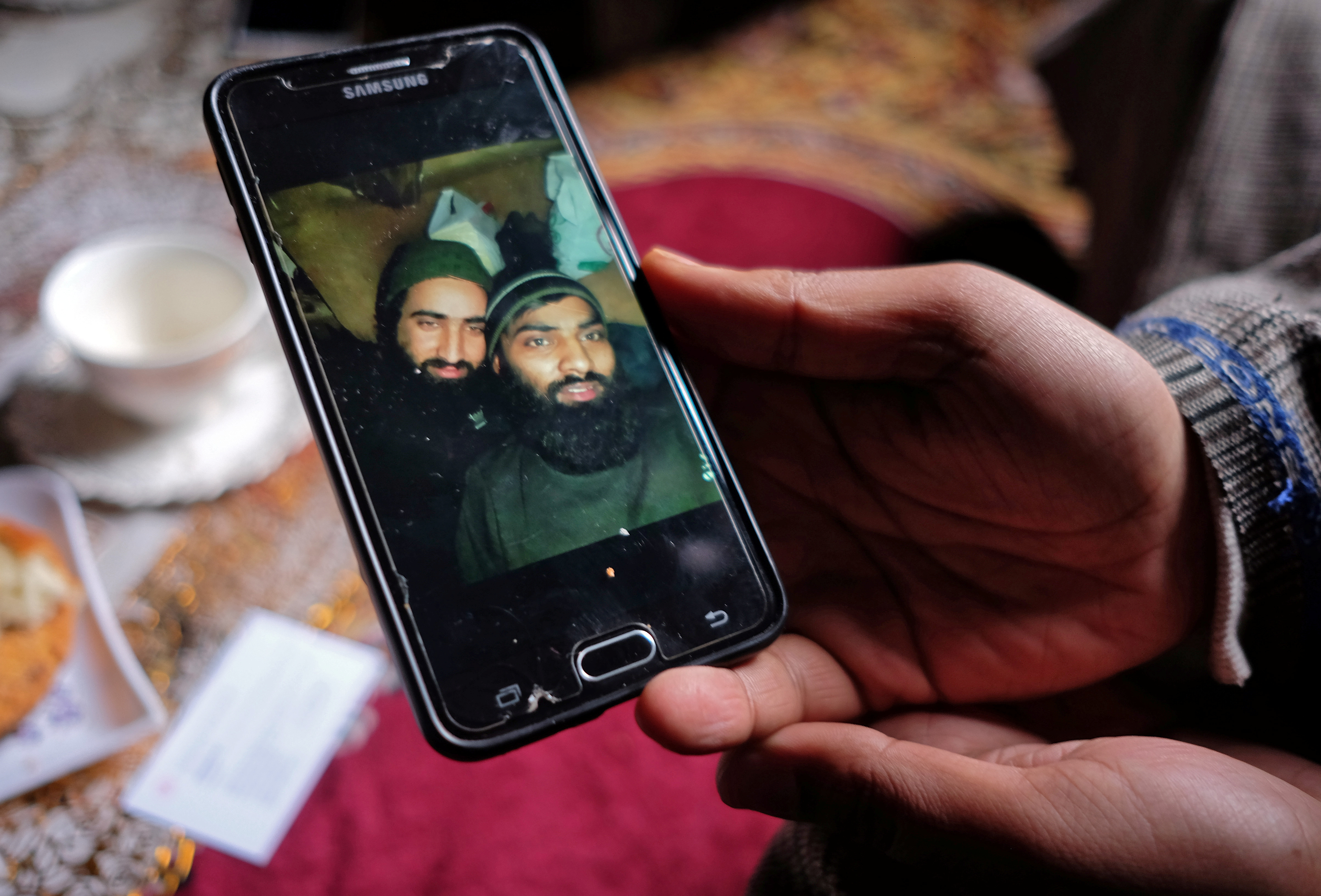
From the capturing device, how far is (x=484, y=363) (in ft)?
1.57

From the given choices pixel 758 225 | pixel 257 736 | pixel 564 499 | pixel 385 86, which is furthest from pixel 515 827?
pixel 758 225

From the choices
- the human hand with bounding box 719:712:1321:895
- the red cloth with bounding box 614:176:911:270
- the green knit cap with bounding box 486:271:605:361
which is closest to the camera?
the human hand with bounding box 719:712:1321:895

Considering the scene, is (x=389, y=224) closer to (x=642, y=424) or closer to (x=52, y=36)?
(x=642, y=424)

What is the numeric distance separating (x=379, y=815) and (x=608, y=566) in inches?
12.8

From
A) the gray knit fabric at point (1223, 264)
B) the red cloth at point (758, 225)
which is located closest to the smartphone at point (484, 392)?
the gray knit fabric at point (1223, 264)

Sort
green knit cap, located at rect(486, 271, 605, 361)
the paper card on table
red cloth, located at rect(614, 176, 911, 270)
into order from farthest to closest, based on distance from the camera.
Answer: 1. red cloth, located at rect(614, 176, 911, 270)
2. the paper card on table
3. green knit cap, located at rect(486, 271, 605, 361)

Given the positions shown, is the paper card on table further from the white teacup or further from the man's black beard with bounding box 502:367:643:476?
the man's black beard with bounding box 502:367:643:476

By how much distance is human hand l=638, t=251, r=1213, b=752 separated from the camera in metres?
0.50

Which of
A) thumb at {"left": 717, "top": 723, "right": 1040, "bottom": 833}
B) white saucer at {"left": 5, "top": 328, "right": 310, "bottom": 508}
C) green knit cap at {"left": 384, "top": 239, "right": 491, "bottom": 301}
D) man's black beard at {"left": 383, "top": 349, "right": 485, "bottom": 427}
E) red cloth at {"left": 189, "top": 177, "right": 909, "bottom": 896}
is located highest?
green knit cap at {"left": 384, "top": 239, "right": 491, "bottom": 301}

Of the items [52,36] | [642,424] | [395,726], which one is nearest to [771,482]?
[642,424]

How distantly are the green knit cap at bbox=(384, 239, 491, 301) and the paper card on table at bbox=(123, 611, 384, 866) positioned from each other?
0.33 m

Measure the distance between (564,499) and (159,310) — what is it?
45 cm

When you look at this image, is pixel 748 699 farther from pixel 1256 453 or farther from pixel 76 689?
pixel 76 689

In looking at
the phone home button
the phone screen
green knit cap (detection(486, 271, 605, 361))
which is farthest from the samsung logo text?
the phone home button
